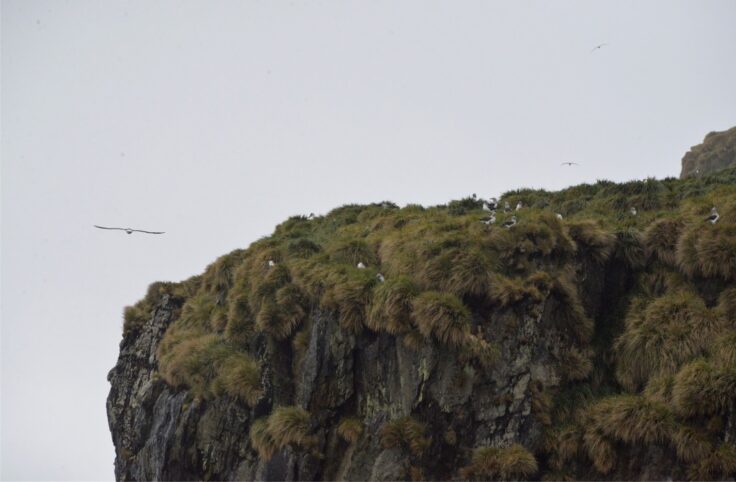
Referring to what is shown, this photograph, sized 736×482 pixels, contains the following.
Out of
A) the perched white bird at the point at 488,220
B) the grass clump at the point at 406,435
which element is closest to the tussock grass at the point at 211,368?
the grass clump at the point at 406,435

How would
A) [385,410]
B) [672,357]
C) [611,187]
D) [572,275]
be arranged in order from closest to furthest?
[672,357]
[385,410]
[572,275]
[611,187]

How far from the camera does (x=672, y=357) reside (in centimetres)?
1311

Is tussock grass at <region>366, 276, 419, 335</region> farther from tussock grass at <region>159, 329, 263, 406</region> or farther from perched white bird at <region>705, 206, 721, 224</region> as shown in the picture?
perched white bird at <region>705, 206, 721, 224</region>

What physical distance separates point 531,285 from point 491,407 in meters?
2.77

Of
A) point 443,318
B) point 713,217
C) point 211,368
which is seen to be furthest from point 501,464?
point 211,368

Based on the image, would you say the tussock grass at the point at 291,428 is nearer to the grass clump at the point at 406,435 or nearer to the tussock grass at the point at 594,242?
the grass clump at the point at 406,435

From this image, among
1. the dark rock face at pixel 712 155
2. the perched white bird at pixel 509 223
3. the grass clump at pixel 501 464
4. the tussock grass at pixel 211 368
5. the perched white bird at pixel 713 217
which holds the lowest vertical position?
the grass clump at pixel 501 464

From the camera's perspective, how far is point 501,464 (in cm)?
1261

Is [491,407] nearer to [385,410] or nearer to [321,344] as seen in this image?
[385,410]

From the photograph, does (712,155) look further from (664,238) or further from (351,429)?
(351,429)

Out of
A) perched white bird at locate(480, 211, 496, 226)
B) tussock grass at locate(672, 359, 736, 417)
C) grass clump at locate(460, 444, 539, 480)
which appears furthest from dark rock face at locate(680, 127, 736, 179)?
grass clump at locate(460, 444, 539, 480)

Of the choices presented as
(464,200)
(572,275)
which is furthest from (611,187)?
(572,275)

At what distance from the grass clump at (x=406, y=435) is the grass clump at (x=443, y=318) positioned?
69.8 inches

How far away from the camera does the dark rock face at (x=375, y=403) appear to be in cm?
1338
